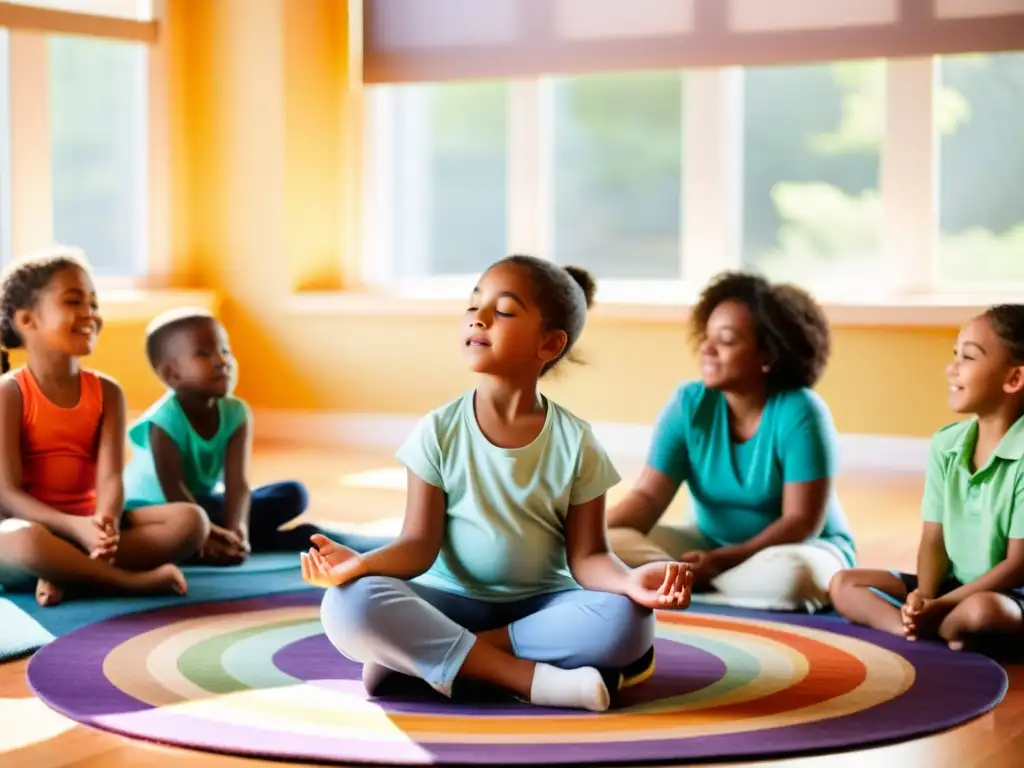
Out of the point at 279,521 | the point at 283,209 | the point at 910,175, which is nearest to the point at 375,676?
the point at 279,521

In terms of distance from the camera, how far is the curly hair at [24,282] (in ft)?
9.62

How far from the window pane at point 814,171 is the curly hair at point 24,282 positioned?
2.77 meters

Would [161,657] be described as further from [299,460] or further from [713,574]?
[299,460]

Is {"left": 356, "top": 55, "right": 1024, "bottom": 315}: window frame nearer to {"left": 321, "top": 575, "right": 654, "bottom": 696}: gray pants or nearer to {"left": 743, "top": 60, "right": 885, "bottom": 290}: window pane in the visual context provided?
{"left": 743, "top": 60, "right": 885, "bottom": 290}: window pane

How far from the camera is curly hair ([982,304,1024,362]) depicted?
2.54 meters

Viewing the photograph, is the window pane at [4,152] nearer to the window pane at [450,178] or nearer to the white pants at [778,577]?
the window pane at [450,178]

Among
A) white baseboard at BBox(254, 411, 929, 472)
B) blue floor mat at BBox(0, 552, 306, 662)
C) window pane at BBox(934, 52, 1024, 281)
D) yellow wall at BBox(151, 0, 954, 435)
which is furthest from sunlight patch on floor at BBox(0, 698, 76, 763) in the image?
window pane at BBox(934, 52, 1024, 281)

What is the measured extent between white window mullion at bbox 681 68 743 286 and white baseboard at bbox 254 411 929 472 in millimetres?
578

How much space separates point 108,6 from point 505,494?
12.3 feet

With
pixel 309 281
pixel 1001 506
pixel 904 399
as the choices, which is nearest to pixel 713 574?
pixel 1001 506

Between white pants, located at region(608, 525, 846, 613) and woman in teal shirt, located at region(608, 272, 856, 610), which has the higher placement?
woman in teal shirt, located at region(608, 272, 856, 610)

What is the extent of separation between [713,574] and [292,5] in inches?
128

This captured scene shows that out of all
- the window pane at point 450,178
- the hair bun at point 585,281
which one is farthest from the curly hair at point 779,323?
the window pane at point 450,178

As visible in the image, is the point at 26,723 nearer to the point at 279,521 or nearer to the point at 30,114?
the point at 279,521
